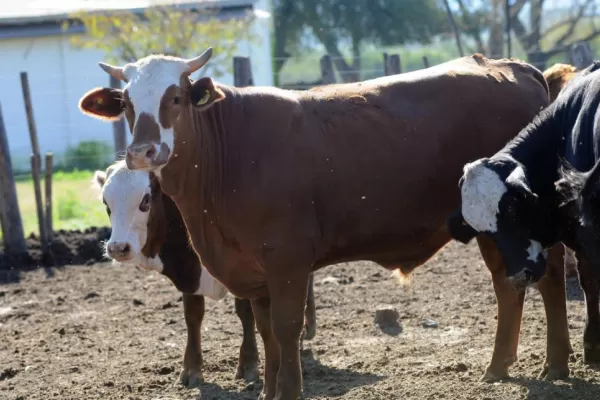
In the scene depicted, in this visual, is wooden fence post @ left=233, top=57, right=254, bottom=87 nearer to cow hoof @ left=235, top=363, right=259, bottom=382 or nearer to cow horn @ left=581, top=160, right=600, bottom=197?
cow hoof @ left=235, top=363, right=259, bottom=382

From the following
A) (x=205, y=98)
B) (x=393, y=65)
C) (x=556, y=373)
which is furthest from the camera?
(x=393, y=65)

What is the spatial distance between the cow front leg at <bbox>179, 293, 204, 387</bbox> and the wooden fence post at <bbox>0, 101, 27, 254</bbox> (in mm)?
5131

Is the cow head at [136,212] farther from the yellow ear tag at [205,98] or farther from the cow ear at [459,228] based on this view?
the cow ear at [459,228]

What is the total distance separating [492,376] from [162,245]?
2604 millimetres

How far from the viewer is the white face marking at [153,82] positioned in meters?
5.39

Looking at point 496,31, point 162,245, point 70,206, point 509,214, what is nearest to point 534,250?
point 509,214

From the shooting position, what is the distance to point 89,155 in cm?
2153

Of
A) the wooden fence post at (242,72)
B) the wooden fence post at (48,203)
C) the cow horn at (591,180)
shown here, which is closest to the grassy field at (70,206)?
the wooden fence post at (48,203)

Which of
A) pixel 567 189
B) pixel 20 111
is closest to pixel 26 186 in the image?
pixel 20 111

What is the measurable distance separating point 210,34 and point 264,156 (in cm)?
1750

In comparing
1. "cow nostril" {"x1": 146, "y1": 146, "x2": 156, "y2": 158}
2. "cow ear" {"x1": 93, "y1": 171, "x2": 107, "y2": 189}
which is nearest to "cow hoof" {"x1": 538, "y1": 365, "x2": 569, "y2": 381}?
"cow nostril" {"x1": 146, "y1": 146, "x2": 156, "y2": 158}

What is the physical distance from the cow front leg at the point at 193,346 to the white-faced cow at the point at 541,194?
244 cm

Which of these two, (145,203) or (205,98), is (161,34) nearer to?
(145,203)

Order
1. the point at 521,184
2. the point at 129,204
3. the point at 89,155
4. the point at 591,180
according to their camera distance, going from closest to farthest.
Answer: the point at 591,180 < the point at 521,184 < the point at 129,204 < the point at 89,155
